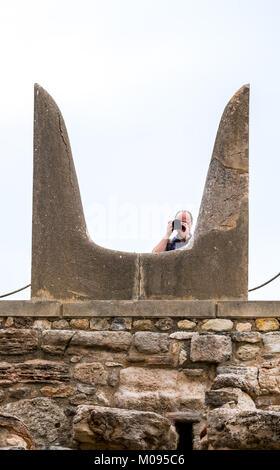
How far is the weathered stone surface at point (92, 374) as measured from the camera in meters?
6.74

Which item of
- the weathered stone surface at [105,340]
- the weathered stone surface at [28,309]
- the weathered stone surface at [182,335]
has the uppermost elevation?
the weathered stone surface at [28,309]

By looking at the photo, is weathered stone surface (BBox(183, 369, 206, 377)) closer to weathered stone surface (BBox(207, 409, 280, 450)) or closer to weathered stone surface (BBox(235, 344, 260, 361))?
weathered stone surface (BBox(235, 344, 260, 361))

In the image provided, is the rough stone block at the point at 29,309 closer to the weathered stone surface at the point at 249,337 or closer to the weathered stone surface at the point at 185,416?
the weathered stone surface at the point at 185,416

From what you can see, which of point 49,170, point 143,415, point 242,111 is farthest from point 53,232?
point 143,415

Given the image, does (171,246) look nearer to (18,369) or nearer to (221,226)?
(221,226)

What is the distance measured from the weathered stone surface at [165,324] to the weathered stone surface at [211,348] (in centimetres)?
19

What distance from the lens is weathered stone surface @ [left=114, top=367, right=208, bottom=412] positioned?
6.61m

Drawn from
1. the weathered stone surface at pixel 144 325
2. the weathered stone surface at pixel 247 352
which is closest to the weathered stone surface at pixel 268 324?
the weathered stone surface at pixel 247 352

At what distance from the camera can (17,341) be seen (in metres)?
6.88

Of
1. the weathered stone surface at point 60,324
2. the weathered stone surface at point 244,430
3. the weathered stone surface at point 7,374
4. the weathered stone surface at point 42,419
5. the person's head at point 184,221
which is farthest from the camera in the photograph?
the person's head at point 184,221

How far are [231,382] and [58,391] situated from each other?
1.19 meters

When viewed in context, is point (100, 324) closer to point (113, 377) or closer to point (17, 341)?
point (113, 377)

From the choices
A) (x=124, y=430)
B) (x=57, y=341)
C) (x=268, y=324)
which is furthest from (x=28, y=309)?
(x=124, y=430)

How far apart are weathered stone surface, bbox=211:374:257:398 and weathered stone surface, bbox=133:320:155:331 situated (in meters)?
0.66
